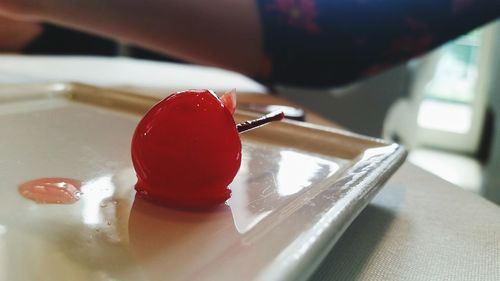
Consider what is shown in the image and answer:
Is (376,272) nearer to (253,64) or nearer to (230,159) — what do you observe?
(230,159)

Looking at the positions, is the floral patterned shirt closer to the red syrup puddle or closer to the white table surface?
the white table surface

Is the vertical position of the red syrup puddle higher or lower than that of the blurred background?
higher

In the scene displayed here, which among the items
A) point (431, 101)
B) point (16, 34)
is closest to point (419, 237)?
point (16, 34)

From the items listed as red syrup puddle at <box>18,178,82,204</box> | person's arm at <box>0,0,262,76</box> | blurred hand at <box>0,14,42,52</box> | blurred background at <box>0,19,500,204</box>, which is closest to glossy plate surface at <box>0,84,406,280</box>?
red syrup puddle at <box>18,178,82,204</box>

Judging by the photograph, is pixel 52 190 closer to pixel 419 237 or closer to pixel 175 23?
pixel 419 237

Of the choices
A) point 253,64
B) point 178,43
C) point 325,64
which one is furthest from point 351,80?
point 178,43

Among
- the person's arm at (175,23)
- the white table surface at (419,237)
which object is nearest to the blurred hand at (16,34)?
the person's arm at (175,23)
